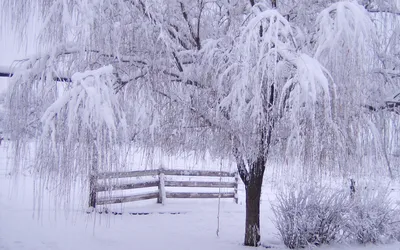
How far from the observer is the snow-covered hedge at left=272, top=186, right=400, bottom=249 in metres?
6.91

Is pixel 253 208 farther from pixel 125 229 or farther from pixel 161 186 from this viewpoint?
pixel 161 186

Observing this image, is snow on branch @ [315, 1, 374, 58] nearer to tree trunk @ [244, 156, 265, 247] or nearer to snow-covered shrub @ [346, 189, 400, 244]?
tree trunk @ [244, 156, 265, 247]

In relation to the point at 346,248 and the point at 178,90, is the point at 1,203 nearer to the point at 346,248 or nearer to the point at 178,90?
the point at 178,90

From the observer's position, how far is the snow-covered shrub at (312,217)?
689 centimetres

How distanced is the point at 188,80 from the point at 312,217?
3.59m

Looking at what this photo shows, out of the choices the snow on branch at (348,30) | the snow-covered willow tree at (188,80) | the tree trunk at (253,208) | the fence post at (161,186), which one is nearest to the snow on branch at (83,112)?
the snow-covered willow tree at (188,80)

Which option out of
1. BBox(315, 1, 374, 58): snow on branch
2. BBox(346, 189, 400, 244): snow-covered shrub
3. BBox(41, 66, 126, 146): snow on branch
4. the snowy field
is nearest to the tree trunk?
the snowy field

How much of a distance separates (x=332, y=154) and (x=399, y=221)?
176 inches

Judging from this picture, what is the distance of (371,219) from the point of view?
7410mm

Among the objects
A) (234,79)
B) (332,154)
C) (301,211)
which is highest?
(234,79)

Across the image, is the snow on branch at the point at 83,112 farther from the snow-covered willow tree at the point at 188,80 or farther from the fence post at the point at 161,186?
the fence post at the point at 161,186

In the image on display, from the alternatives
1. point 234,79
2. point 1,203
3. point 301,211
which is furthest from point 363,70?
point 1,203

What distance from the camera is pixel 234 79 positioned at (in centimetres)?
441

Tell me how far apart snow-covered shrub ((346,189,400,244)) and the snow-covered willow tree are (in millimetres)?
2562
